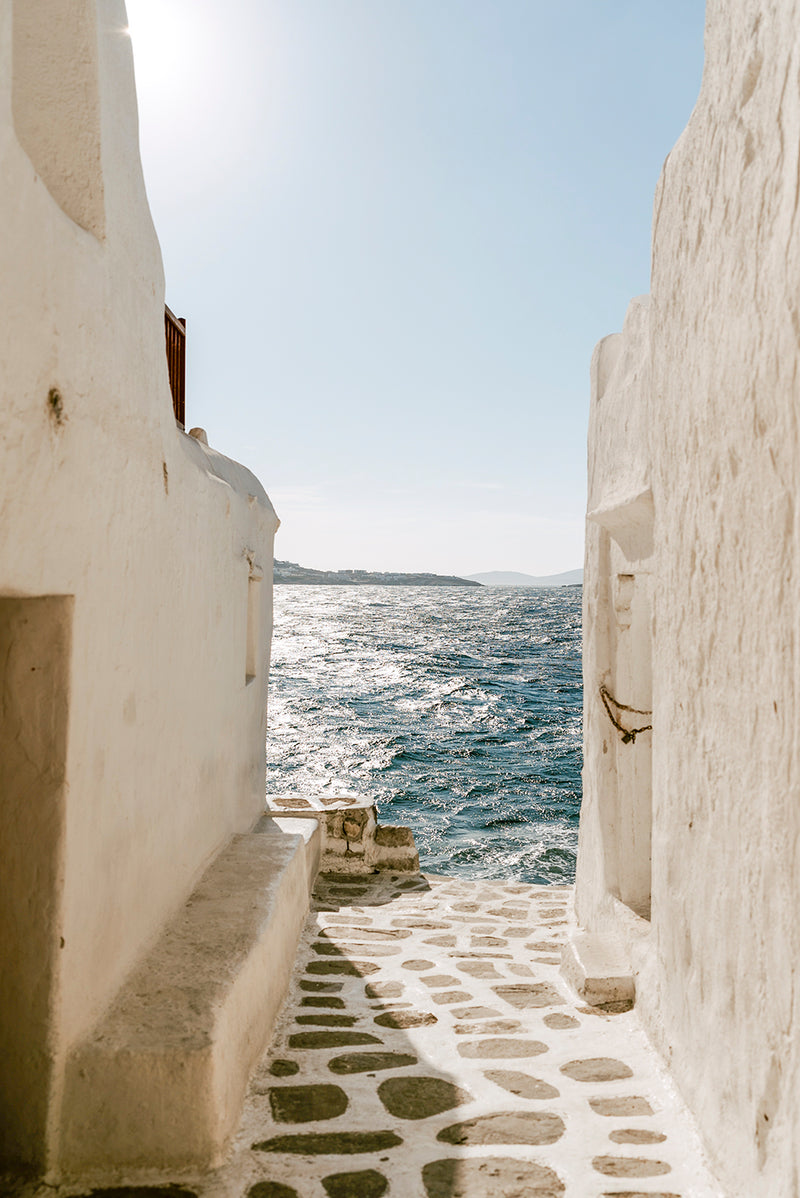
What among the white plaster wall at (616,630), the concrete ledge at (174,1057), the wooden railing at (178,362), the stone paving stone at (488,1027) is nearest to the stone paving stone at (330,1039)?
the concrete ledge at (174,1057)

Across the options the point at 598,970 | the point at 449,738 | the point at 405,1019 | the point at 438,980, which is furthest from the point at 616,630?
the point at 449,738

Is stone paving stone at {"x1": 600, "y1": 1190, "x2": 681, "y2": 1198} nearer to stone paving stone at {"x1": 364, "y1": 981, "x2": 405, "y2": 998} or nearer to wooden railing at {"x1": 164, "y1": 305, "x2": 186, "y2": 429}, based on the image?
stone paving stone at {"x1": 364, "y1": 981, "x2": 405, "y2": 998}

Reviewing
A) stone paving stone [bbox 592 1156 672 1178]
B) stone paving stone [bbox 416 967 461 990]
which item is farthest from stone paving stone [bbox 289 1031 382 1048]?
stone paving stone [bbox 592 1156 672 1178]

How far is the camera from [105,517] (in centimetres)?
295

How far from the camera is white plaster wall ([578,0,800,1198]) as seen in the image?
225 centimetres

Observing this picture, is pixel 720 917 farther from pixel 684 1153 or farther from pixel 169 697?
pixel 169 697

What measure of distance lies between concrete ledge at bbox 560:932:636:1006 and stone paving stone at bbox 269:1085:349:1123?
1351 mm

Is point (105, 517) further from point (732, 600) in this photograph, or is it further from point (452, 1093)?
point (452, 1093)

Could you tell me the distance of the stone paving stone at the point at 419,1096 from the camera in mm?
3191

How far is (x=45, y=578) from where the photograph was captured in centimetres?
251

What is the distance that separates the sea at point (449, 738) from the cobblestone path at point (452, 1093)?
4111mm

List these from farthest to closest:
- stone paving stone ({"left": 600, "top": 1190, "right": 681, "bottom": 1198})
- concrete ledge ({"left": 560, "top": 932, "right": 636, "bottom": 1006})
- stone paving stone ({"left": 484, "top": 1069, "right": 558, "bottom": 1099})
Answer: concrete ledge ({"left": 560, "top": 932, "right": 636, "bottom": 1006})
stone paving stone ({"left": 484, "top": 1069, "right": 558, "bottom": 1099})
stone paving stone ({"left": 600, "top": 1190, "right": 681, "bottom": 1198})

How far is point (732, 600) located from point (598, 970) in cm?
232

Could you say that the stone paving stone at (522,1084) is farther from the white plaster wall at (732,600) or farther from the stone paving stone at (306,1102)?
the stone paving stone at (306,1102)
